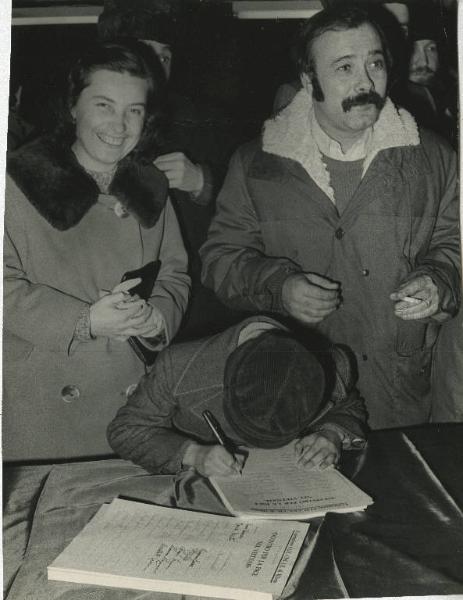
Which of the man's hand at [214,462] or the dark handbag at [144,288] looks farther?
the dark handbag at [144,288]

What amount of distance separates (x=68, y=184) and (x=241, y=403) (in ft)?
2.15

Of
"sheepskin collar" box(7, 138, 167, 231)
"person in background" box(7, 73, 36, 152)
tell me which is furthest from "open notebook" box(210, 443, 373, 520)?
"person in background" box(7, 73, 36, 152)

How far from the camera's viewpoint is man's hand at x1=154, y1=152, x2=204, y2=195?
5.67 ft

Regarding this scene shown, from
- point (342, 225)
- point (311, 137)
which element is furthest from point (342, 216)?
point (311, 137)

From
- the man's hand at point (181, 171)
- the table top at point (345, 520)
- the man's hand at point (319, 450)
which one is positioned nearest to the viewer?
the table top at point (345, 520)

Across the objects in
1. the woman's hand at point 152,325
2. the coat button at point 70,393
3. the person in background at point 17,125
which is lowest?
the coat button at point 70,393

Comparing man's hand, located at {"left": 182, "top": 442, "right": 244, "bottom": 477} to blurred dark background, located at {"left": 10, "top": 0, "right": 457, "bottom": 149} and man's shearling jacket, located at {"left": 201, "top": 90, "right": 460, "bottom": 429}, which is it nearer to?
man's shearling jacket, located at {"left": 201, "top": 90, "right": 460, "bottom": 429}

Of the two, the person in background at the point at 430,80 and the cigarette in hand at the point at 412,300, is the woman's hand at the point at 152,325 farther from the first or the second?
the person in background at the point at 430,80

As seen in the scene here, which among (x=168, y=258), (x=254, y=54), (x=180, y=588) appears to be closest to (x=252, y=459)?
(x=180, y=588)

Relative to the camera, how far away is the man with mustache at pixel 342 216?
174cm

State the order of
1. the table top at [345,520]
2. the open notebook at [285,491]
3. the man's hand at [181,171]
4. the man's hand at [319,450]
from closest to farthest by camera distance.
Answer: the table top at [345,520] < the open notebook at [285,491] < the man's hand at [319,450] < the man's hand at [181,171]

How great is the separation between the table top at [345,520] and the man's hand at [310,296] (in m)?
0.33

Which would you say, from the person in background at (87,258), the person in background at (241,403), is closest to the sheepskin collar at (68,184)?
the person in background at (87,258)

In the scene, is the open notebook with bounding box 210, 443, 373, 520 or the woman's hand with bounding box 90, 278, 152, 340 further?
the woman's hand with bounding box 90, 278, 152, 340
